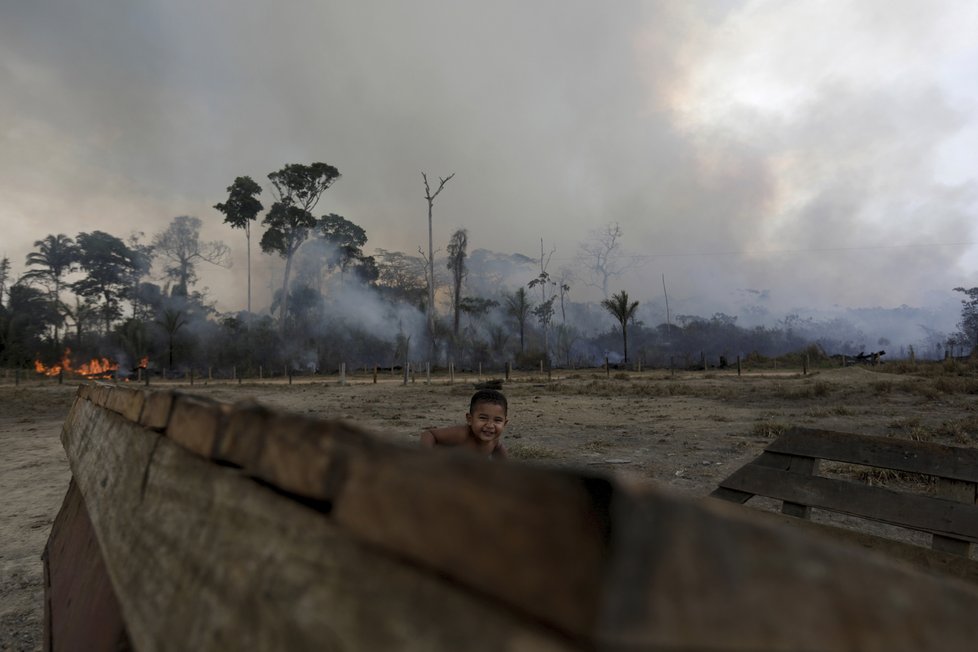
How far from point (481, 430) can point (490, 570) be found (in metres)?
2.89

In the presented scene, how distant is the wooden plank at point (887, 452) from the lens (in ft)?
7.04

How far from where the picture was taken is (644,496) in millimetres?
269

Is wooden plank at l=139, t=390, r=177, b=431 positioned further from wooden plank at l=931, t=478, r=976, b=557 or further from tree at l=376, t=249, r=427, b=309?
tree at l=376, t=249, r=427, b=309

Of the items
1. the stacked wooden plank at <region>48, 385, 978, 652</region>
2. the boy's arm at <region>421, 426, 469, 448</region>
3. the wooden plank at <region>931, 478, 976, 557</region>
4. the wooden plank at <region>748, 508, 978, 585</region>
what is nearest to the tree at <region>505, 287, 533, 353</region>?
the boy's arm at <region>421, 426, 469, 448</region>

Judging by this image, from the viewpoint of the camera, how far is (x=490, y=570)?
307 mm

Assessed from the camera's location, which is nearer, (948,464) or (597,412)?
(948,464)

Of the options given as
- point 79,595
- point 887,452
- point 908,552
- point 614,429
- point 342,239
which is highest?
point 342,239

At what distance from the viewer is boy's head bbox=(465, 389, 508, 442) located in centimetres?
313

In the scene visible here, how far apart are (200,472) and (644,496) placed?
0.69 meters

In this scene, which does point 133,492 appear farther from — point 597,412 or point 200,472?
point 597,412

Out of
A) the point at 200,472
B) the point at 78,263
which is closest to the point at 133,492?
the point at 200,472

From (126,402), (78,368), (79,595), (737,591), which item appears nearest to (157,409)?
(126,402)

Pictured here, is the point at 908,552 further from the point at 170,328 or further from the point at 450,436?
the point at 170,328

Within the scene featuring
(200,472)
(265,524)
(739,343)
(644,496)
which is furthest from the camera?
(739,343)
